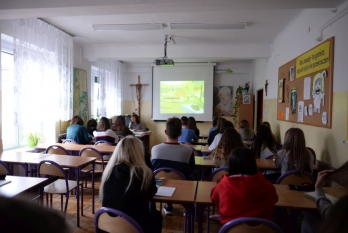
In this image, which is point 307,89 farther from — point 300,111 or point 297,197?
point 297,197

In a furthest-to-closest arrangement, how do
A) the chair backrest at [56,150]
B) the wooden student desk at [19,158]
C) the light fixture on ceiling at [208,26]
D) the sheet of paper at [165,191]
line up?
the light fixture on ceiling at [208,26] < the chair backrest at [56,150] < the wooden student desk at [19,158] < the sheet of paper at [165,191]

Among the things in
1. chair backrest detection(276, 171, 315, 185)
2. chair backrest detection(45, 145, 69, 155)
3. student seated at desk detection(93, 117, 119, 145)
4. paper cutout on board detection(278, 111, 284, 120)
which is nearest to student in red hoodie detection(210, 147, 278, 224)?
chair backrest detection(276, 171, 315, 185)

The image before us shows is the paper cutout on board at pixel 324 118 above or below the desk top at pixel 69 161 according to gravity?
above

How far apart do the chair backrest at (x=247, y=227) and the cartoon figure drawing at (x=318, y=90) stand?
266 cm

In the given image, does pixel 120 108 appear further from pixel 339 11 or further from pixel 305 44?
pixel 339 11

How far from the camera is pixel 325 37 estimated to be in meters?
3.62

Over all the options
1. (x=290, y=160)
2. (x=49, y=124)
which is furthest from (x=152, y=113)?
(x=290, y=160)

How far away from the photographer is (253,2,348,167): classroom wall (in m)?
3.11

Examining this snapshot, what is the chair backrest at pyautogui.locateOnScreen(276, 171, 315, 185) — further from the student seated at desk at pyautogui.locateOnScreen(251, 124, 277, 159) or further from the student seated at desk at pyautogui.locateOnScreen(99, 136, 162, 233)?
the student seated at desk at pyautogui.locateOnScreen(99, 136, 162, 233)

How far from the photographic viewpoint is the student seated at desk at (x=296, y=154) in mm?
2949

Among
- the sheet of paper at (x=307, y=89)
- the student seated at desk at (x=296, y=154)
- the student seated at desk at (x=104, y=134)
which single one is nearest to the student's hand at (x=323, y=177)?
the student seated at desk at (x=296, y=154)

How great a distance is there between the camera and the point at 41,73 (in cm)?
497

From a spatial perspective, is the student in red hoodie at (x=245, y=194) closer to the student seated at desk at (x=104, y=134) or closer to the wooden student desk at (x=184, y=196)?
the wooden student desk at (x=184, y=196)

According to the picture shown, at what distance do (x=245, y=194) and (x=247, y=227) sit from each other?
8.6 inches
